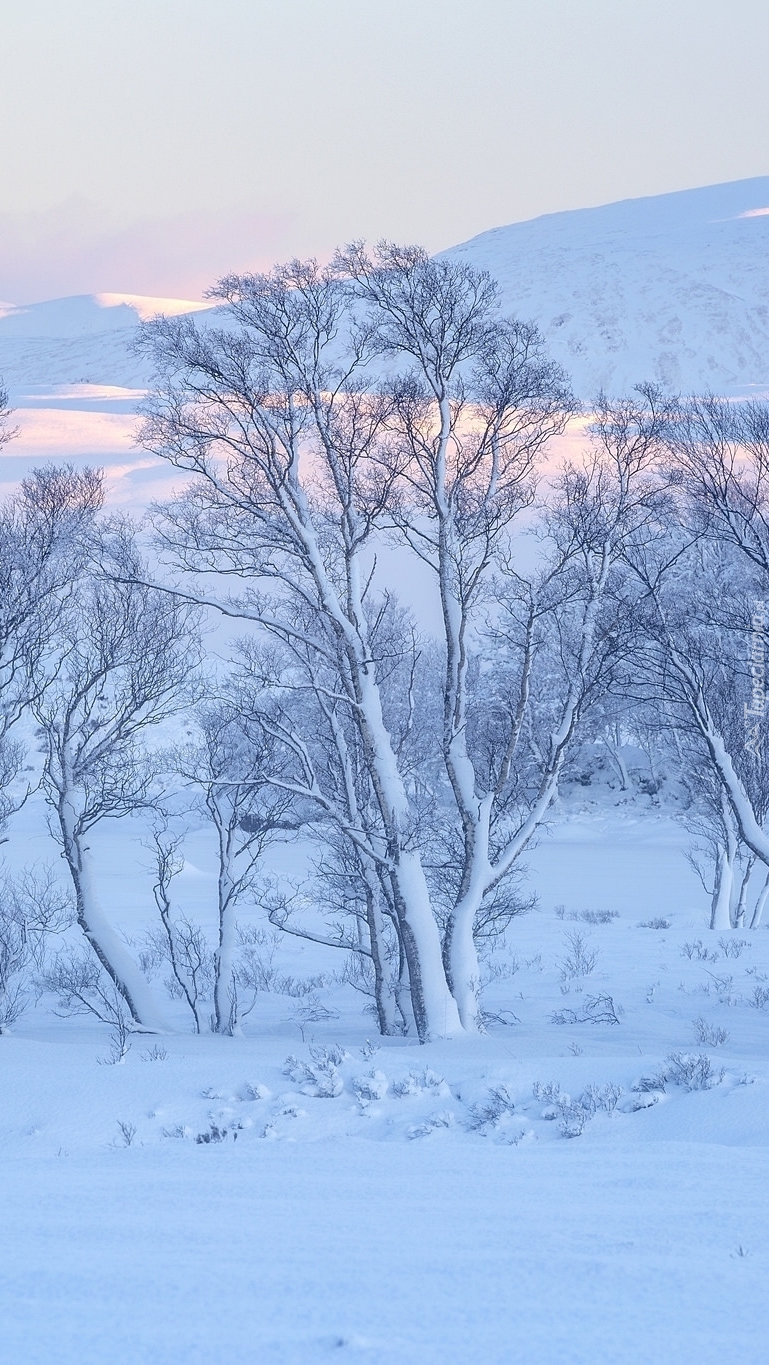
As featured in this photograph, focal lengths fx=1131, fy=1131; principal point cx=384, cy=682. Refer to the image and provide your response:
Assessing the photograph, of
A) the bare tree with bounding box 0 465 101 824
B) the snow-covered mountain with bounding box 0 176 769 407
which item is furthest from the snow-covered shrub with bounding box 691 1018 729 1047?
the snow-covered mountain with bounding box 0 176 769 407

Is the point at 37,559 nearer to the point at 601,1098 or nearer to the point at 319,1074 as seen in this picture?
the point at 319,1074

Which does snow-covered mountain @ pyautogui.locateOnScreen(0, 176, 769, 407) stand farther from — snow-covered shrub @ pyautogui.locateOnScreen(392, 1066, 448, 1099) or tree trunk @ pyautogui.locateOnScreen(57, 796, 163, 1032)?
snow-covered shrub @ pyautogui.locateOnScreen(392, 1066, 448, 1099)

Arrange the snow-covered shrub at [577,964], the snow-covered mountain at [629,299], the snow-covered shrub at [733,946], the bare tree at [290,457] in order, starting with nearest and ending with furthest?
the bare tree at [290,457] → the snow-covered shrub at [577,964] → the snow-covered shrub at [733,946] → the snow-covered mountain at [629,299]

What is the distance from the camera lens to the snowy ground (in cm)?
288

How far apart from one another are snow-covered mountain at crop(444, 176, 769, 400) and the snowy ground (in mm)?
55610

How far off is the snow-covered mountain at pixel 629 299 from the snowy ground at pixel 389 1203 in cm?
5566

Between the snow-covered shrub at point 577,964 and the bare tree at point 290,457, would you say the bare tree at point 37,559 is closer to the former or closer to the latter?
the bare tree at point 290,457

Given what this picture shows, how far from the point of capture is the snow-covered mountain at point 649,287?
255ft

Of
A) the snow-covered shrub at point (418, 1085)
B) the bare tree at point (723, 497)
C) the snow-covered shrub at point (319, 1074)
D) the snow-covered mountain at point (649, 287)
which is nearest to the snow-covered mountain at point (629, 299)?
the snow-covered mountain at point (649, 287)

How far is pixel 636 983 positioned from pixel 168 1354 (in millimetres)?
14159

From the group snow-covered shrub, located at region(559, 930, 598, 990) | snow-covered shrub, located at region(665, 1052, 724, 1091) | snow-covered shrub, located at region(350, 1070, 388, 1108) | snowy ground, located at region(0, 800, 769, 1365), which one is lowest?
snow-covered shrub, located at region(559, 930, 598, 990)

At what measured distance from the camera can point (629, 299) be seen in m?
94.6

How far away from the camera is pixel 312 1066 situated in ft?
25.1

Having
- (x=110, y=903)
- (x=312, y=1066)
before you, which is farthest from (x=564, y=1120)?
(x=110, y=903)
